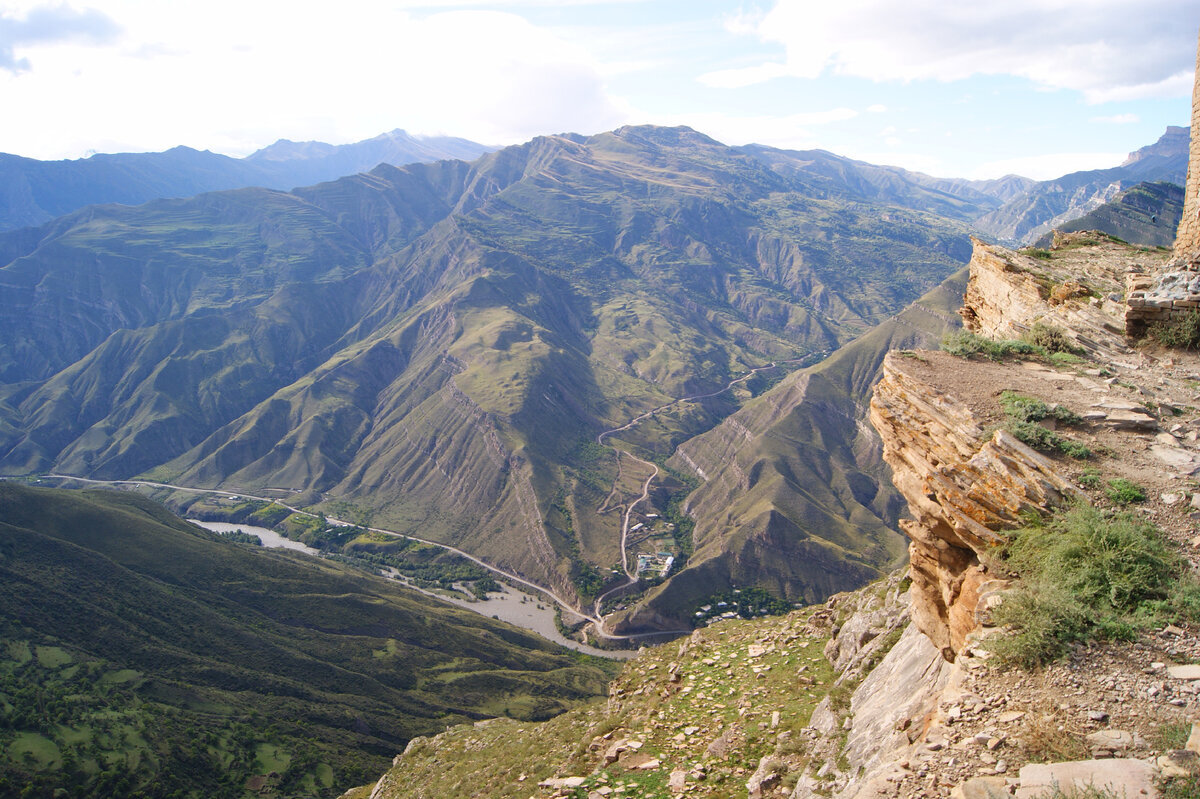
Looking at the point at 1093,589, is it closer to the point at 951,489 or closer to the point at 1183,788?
the point at 951,489

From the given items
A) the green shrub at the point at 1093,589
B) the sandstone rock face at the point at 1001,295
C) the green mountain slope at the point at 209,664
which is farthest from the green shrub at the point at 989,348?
the green mountain slope at the point at 209,664

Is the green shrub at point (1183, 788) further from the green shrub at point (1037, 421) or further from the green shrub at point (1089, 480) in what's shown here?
the green shrub at point (1037, 421)

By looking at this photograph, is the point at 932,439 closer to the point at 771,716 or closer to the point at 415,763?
the point at 771,716

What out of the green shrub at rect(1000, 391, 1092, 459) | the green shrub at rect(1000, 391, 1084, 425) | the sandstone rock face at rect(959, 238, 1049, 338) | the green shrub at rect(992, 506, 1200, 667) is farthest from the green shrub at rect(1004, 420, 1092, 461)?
the sandstone rock face at rect(959, 238, 1049, 338)

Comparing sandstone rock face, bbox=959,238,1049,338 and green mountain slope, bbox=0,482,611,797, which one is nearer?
sandstone rock face, bbox=959,238,1049,338

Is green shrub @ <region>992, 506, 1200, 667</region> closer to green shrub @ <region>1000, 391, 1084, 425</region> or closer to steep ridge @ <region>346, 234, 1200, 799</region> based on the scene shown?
steep ridge @ <region>346, 234, 1200, 799</region>

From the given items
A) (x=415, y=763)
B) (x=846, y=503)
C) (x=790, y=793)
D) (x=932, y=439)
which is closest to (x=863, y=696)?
(x=790, y=793)

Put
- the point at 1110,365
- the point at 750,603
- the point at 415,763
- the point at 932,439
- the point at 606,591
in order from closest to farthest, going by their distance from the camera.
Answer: the point at 932,439 < the point at 1110,365 < the point at 415,763 < the point at 750,603 < the point at 606,591
